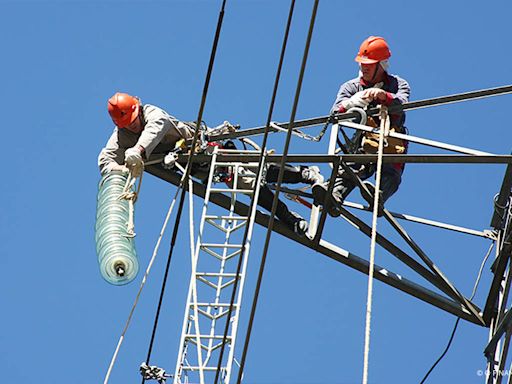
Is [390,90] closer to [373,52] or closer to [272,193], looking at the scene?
[373,52]

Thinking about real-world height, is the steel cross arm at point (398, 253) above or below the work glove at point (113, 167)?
below

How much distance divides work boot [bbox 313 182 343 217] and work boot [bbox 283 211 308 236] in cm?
65

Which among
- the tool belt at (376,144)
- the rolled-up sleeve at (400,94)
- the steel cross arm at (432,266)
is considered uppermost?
the rolled-up sleeve at (400,94)

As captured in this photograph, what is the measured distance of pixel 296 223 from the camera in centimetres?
1861

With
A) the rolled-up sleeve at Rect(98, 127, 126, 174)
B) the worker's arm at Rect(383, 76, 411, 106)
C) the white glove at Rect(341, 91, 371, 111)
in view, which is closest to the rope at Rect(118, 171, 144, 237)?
the rolled-up sleeve at Rect(98, 127, 126, 174)

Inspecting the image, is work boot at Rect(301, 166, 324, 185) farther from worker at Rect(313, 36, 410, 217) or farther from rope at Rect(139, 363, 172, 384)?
rope at Rect(139, 363, 172, 384)

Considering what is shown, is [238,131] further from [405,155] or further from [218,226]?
[405,155]

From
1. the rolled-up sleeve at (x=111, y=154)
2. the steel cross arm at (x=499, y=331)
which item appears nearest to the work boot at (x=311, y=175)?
the rolled-up sleeve at (x=111, y=154)

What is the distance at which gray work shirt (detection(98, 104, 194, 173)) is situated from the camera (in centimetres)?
1859

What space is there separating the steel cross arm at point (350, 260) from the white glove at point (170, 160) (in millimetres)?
192

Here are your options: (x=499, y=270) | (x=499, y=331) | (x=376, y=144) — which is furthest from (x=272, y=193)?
(x=499, y=331)

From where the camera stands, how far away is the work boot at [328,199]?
1781cm

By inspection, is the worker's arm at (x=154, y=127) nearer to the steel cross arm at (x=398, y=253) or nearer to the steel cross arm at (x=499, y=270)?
the steel cross arm at (x=398, y=253)

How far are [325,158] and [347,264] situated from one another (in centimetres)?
211
